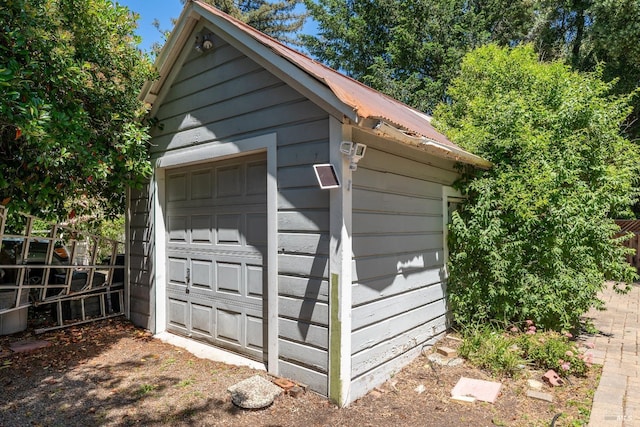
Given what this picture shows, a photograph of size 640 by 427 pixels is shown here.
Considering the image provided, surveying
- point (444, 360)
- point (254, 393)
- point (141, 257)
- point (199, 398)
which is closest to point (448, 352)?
point (444, 360)

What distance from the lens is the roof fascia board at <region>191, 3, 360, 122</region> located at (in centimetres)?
318

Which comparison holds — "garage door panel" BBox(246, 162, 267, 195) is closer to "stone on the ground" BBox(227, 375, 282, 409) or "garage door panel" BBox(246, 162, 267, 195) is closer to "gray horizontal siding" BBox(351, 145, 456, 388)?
"gray horizontal siding" BBox(351, 145, 456, 388)

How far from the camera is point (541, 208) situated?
4777 mm

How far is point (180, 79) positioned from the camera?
4953 mm

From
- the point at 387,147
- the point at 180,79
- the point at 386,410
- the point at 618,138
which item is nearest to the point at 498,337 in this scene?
the point at 386,410

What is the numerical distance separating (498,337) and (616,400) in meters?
1.21

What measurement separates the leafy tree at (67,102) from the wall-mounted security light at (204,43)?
0.81 metres

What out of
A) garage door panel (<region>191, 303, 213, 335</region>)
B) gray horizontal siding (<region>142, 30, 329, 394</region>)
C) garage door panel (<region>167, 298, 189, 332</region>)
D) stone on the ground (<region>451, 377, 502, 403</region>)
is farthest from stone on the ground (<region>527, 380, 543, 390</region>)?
garage door panel (<region>167, 298, 189, 332</region>)

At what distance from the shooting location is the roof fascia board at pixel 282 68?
10.4ft

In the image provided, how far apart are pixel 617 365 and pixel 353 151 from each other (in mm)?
3875

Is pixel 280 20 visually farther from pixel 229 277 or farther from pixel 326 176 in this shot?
pixel 326 176

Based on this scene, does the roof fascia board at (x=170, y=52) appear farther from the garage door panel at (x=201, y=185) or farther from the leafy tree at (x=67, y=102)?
the garage door panel at (x=201, y=185)

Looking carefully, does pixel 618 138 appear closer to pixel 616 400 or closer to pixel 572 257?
pixel 572 257

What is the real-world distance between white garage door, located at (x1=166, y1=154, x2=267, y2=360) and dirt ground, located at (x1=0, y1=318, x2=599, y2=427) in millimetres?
432
